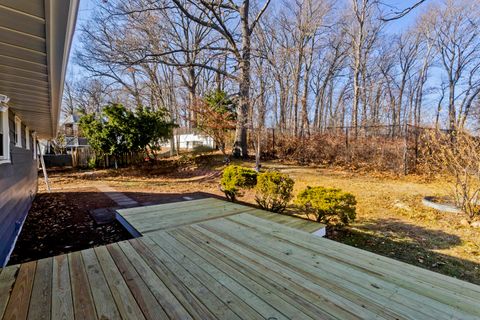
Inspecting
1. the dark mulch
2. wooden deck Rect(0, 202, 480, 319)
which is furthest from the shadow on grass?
the dark mulch

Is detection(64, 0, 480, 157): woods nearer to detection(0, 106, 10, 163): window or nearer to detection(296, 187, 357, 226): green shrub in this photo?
detection(296, 187, 357, 226): green shrub

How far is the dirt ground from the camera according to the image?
3.35m

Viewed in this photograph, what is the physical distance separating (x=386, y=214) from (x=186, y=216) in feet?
13.0

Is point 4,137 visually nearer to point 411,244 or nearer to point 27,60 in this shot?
point 27,60

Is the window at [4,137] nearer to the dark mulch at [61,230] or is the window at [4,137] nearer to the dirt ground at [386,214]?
the dark mulch at [61,230]

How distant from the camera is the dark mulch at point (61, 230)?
3.41m

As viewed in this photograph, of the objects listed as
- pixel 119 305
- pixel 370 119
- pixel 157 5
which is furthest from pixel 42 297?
pixel 370 119

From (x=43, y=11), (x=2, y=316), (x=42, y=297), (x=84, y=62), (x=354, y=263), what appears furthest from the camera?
(x=84, y=62)

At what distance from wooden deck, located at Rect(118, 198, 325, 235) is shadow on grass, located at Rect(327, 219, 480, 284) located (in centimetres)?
85

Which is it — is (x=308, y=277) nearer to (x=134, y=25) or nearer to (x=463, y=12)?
(x=134, y=25)

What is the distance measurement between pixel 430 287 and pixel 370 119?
1802 cm

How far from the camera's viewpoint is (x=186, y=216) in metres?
3.75

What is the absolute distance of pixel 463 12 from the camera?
15.9 m

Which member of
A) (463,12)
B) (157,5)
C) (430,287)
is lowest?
(430,287)
